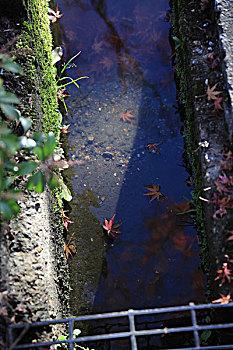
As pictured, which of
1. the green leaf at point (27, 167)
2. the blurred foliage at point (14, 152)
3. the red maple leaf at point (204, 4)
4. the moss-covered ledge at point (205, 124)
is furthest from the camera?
the red maple leaf at point (204, 4)

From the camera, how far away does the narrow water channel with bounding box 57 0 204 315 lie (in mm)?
2928

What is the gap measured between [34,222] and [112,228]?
0.82 meters

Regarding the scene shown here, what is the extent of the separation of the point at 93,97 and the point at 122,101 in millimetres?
308

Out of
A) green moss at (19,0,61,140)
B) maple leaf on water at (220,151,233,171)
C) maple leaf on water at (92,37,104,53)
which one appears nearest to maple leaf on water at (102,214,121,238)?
green moss at (19,0,61,140)

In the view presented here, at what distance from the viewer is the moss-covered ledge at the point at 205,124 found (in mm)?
2521

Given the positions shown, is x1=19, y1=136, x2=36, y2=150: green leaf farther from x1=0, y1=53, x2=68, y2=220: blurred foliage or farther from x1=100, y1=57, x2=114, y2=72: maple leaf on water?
x1=100, y1=57, x2=114, y2=72: maple leaf on water

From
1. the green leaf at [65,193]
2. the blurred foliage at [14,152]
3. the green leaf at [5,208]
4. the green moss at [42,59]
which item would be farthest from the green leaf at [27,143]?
the green leaf at [65,193]

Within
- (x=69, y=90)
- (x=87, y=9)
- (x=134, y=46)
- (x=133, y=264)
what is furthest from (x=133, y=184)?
(x=87, y=9)

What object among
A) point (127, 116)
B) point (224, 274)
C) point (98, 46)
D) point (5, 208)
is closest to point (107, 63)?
point (98, 46)

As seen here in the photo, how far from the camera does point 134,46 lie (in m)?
3.71

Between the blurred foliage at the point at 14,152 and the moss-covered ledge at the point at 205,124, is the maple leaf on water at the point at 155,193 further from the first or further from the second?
the blurred foliage at the point at 14,152

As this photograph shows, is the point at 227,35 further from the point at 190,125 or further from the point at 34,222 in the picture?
the point at 34,222

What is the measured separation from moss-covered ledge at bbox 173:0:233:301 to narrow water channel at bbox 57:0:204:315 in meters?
0.21

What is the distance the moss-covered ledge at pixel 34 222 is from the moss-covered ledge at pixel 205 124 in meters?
1.19
